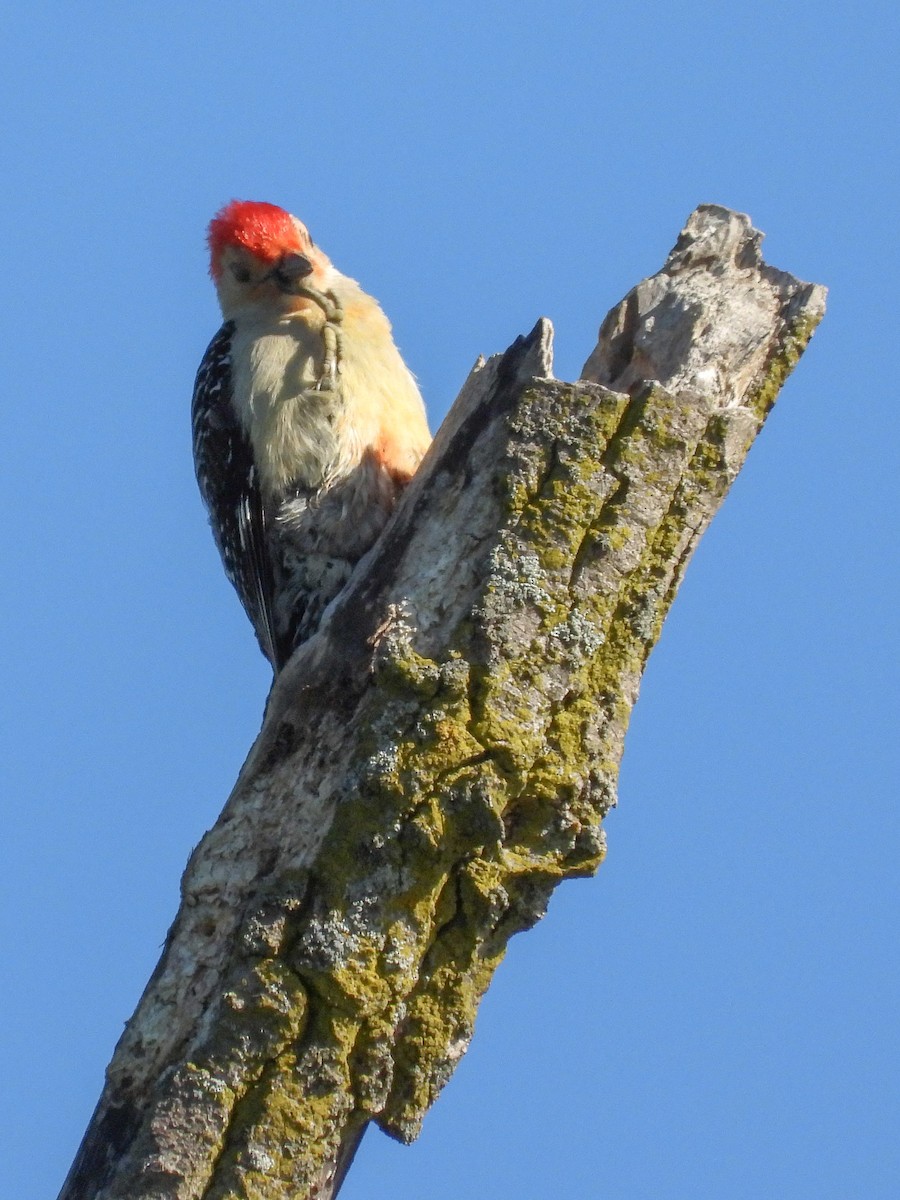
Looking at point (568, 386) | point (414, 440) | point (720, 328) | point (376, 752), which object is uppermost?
point (414, 440)

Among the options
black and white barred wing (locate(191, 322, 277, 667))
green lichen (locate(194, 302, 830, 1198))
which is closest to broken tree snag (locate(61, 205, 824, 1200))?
green lichen (locate(194, 302, 830, 1198))

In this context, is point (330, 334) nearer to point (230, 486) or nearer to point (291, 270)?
point (291, 270)

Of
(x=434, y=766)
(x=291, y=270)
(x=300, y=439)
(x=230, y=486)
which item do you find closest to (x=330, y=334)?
(x=300, y=439)

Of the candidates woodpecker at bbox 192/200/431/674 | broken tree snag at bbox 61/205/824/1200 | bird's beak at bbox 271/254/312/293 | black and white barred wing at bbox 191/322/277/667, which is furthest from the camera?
bird's beak at bbox 271/254/312/293

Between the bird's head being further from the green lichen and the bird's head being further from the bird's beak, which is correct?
the green lichen

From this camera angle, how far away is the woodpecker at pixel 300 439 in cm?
568

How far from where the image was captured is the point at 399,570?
4090mm

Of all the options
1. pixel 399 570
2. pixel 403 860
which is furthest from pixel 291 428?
pixel 403 860

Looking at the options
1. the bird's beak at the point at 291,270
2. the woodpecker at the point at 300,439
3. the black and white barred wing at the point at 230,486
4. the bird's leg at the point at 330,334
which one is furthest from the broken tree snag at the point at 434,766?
the bird's beak at the point at 291,270

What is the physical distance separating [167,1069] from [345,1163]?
1.66ft

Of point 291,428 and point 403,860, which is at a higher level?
point 291,428

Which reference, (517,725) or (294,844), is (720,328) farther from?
(294,844)

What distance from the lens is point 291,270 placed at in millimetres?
6375

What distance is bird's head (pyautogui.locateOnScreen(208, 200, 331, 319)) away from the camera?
638cm
